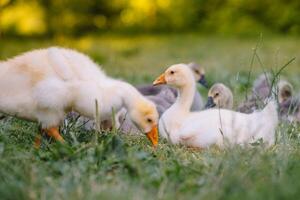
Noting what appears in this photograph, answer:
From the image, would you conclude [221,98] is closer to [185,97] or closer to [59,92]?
[185,97]

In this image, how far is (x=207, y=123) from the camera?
4.77m

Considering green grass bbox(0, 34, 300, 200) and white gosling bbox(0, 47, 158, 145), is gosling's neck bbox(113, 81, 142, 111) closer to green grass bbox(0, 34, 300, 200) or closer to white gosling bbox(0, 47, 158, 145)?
white gosling bbox(0, 47, 158, 145)

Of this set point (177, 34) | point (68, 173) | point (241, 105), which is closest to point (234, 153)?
point (68, 173)

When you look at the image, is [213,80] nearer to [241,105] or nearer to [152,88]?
[152,88]

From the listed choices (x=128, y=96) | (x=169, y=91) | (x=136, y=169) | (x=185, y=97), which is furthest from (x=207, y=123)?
(x=169, y=91)

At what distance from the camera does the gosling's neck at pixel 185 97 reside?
5.08 m

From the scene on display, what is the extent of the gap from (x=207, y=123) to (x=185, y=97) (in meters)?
0.38

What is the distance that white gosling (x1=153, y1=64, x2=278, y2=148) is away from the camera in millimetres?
4656

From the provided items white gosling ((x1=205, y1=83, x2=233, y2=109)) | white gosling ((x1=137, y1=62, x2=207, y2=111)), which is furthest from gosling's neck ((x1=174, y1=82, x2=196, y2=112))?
white gosling ((x1=137, y1=62, x2=207, y2=111))

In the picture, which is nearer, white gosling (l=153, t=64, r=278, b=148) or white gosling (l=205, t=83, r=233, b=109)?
white gosling (l=153, t=64, r=278, b=148)

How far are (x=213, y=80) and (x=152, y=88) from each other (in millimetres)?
1150

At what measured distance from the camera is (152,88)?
6.88 m

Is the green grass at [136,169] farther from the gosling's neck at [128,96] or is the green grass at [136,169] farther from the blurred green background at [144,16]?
the blurred green background at [144,16]

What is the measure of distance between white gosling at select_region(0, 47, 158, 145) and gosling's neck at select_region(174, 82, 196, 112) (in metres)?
0.59
